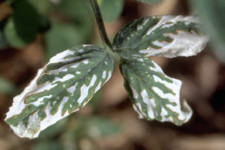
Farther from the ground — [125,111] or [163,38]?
[163,38]

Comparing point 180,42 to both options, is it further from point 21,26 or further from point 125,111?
point 125,111

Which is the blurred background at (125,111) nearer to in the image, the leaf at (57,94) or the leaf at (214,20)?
the leaf at (57,94)

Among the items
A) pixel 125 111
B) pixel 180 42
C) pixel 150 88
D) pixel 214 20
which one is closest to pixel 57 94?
pixel 150 88

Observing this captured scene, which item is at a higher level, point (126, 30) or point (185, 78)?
point (126, 30)

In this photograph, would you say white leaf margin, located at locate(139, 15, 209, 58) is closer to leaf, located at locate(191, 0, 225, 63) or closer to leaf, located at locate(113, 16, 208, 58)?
leaf, located at locate(113, 16, 208, 58)

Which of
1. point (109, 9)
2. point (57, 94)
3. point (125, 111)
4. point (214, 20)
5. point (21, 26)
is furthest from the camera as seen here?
point (125, 111)

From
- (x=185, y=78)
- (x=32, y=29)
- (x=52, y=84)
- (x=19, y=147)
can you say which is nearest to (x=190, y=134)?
(x=185, y=78)

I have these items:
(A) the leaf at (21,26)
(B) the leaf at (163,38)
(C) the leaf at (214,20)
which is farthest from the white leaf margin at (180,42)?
(C) the leaf at (214,20)

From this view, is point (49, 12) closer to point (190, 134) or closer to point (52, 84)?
point (52, 84)

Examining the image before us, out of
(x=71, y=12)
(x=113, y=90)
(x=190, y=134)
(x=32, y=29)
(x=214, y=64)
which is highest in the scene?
(x=32, y=29)
